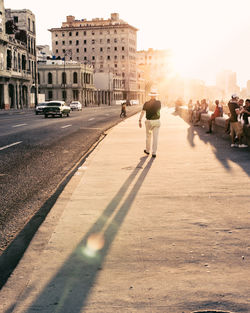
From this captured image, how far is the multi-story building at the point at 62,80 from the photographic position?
104625mm

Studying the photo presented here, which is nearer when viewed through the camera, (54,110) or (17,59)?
(54,110)

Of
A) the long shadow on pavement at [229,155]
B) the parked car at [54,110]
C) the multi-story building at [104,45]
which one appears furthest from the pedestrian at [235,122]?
the multi-story building at [104,45]

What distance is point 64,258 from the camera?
453 centimetres

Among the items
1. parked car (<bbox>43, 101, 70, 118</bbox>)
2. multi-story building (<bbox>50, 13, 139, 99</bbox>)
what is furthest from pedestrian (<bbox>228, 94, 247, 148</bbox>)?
multi-story building (<bbox>50, 13, 139, 99</bbox>)

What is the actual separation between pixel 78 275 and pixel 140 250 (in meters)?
0.87

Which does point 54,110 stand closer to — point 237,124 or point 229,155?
point 237,124

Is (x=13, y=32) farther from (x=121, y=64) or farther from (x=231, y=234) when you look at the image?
(x=121, y=64)

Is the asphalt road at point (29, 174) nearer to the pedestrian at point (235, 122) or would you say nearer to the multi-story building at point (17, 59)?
the pedestrian at point (235, 122)

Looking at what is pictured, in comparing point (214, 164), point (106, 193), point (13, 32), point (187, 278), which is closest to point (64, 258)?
point (187, 278)

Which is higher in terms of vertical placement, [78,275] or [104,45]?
[104,45]

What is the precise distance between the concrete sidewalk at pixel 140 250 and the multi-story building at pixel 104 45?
15010cm

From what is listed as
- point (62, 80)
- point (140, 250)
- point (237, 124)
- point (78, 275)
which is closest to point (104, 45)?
point (62, 80)

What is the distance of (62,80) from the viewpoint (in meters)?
106

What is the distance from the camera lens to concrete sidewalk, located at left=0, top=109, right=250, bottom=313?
11.8 ft
